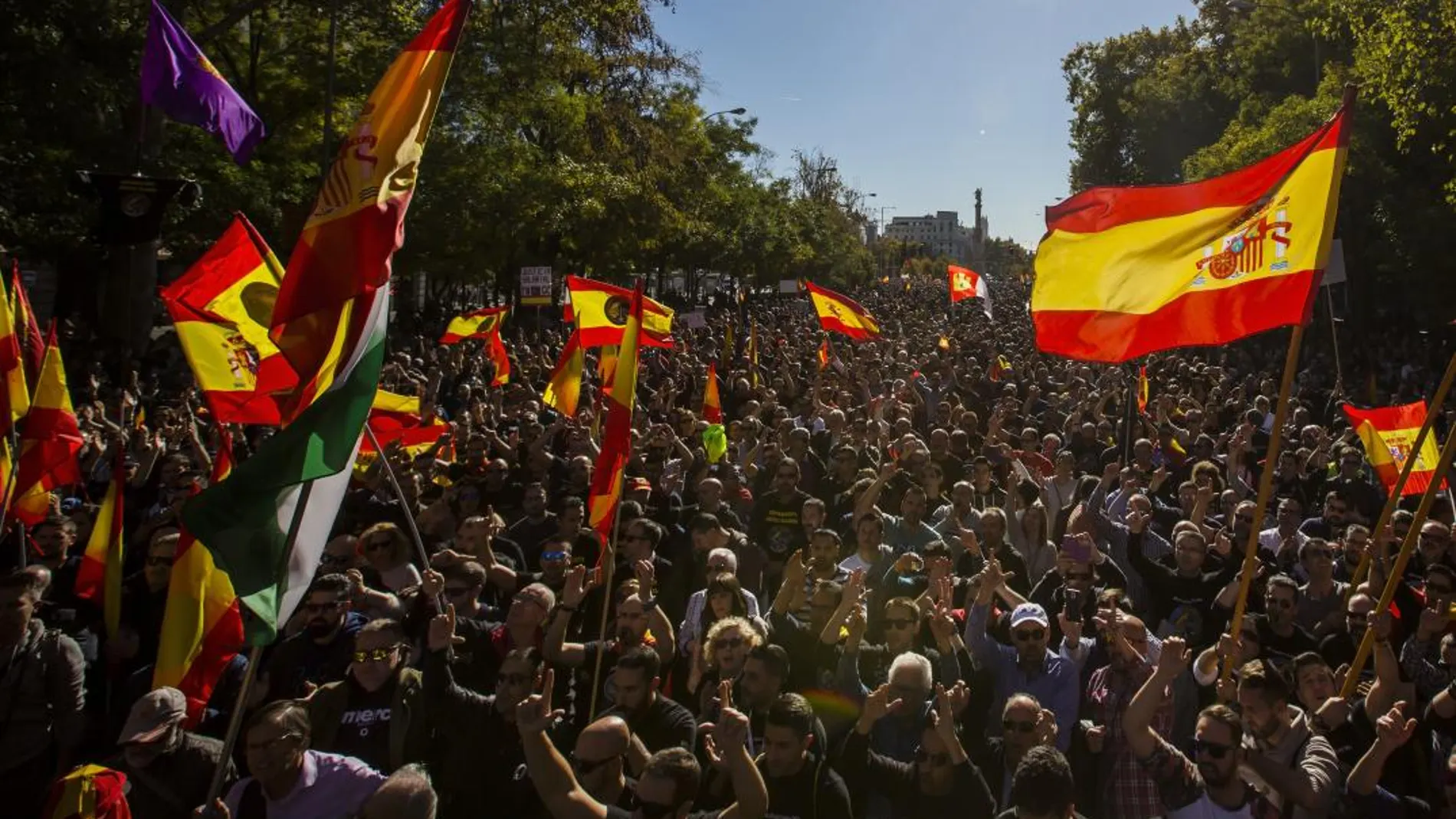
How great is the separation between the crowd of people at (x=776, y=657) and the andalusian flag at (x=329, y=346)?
55cm

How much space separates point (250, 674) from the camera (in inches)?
130

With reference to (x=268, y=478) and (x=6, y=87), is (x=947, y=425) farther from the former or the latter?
(x=6, y=87)

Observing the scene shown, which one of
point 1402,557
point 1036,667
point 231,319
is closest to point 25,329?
point 231,319

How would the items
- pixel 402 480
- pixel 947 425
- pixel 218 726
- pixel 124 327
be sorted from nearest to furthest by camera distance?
pixel 218 726
pixel 402 480
pixel 947 425
pixel 124 327

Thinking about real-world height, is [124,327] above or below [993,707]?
above

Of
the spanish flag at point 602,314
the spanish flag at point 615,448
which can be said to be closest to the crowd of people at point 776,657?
the spanish flag at point 615,448

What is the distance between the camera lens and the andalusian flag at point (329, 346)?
3.55 m

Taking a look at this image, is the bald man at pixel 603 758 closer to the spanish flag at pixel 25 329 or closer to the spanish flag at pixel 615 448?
the spanish flag at pixel 615 448

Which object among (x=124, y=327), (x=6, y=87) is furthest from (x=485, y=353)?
(x=6, y=87)

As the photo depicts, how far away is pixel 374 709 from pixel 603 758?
116 cm

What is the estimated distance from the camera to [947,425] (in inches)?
502

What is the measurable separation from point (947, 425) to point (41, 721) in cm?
979

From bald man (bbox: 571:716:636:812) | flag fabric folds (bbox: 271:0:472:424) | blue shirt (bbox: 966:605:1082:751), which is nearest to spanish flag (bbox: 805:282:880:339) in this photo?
blue shirt (bbox: 966:605:1082:751)

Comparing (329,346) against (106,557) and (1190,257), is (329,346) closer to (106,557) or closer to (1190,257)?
(106,557)
